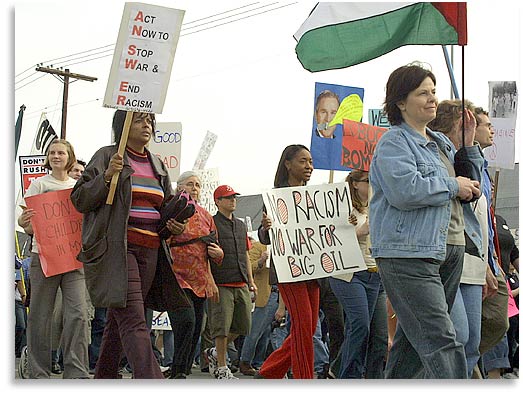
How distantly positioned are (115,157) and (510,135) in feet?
12.1

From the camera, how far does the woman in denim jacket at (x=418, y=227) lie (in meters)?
5.36

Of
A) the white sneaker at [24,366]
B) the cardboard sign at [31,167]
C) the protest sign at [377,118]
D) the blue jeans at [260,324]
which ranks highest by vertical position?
the protest sign at [377,118]

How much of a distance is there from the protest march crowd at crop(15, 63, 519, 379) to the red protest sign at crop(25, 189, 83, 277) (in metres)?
0.03

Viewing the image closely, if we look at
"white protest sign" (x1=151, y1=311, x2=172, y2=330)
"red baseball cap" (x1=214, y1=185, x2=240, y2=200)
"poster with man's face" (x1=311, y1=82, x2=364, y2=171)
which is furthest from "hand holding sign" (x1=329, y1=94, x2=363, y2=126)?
"white protest sign" (x1=151, y1=311, x2=172, y2=330)

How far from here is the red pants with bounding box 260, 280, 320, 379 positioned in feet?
22.7

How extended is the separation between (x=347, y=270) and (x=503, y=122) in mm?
1995

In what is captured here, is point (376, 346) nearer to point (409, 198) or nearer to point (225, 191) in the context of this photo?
point (225, 191)

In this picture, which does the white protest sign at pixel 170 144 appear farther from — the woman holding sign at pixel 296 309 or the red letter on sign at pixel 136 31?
the red letter on sign at pixel 136 31

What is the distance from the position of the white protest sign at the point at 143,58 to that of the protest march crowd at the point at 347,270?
13 centimetres

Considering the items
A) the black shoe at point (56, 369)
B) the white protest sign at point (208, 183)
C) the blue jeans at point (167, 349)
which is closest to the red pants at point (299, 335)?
the black shoe at point (56, 369)

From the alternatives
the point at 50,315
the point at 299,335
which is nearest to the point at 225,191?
the point at 299,335
